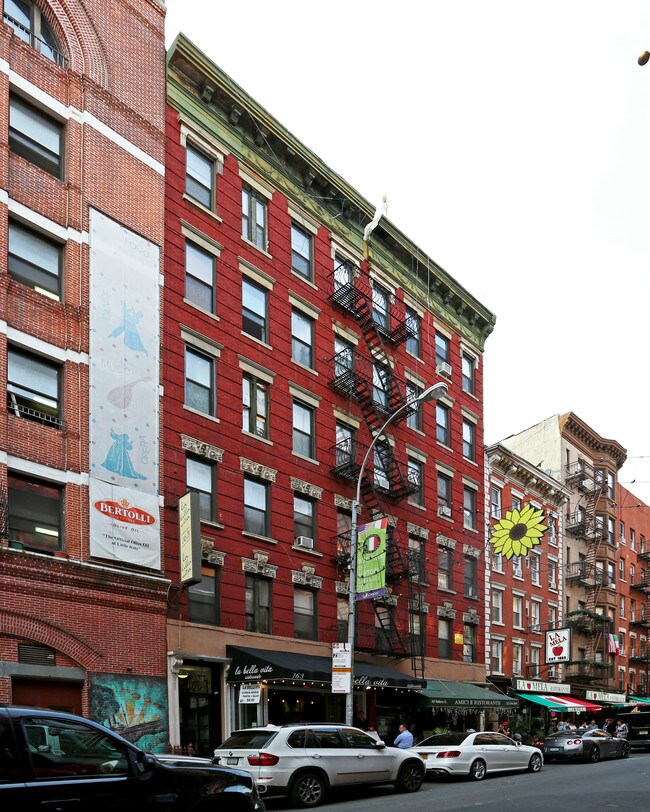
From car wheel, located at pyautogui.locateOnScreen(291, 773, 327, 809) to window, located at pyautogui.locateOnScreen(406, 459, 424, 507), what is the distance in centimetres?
1849

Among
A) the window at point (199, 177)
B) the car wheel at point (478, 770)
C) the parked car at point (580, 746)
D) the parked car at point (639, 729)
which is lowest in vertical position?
the parked car at point (639, 729)

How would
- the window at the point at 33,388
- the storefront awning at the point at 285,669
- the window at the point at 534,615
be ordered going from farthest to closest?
the window at the point at 534,615 < the storefront awning at the point at 285,669 < the window at the point at 33,388

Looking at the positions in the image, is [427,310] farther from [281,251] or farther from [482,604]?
[482,604]

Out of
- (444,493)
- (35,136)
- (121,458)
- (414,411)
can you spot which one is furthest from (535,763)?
(35,136)

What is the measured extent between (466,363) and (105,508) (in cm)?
2471

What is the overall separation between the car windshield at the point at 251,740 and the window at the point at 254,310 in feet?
46.6

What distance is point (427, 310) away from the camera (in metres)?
41.5

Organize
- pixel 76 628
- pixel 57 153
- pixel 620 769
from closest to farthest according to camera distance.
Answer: pixel 76 628 < pixel 57 153 < pixel 620 769

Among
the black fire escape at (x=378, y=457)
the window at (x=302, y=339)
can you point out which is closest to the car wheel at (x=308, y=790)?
the black fire escape at (x=378, y=457)

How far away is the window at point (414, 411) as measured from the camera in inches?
1516

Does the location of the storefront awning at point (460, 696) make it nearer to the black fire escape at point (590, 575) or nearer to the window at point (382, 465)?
the window at point (382, 465)

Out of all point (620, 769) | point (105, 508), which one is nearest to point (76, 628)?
point (105, 508)

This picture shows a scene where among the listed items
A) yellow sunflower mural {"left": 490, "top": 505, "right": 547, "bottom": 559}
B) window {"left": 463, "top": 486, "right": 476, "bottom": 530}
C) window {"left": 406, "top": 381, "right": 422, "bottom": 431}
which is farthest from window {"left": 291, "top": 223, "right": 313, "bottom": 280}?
window {"left": 463, "top": 486, "right": 476, "bottom": 530}

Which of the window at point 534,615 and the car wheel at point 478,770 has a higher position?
the window at point 534,615
